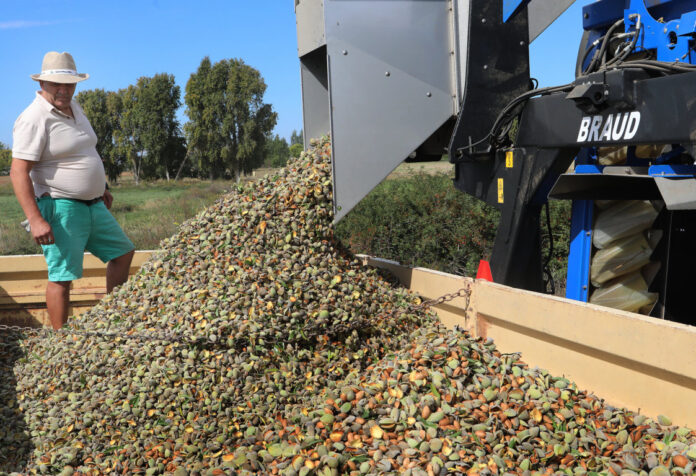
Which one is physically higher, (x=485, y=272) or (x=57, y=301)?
(x=485, y=272)

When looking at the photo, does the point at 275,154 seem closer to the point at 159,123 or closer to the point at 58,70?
the point at 159,123

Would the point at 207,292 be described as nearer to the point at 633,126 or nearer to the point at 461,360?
the point at 461,360

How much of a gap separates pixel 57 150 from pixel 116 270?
0.99m

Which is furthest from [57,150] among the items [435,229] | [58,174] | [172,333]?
[435,229]

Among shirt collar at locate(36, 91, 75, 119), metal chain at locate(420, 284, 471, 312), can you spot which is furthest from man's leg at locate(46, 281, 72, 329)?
metal chain at locate(420, 284, 471, 312)

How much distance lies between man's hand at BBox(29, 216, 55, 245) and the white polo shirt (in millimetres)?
270

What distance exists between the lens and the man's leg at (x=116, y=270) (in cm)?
429

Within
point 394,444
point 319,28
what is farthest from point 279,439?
point 319,28

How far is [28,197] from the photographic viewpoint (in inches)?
142

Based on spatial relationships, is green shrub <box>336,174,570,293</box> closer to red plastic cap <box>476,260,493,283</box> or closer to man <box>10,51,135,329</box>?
red plastic cap <box>476,260,493,283</box>

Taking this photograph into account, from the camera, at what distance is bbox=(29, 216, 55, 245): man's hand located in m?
3.62

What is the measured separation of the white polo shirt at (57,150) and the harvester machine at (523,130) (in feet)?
6.15

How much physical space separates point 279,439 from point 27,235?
9476 mm

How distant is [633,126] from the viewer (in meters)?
2.33
